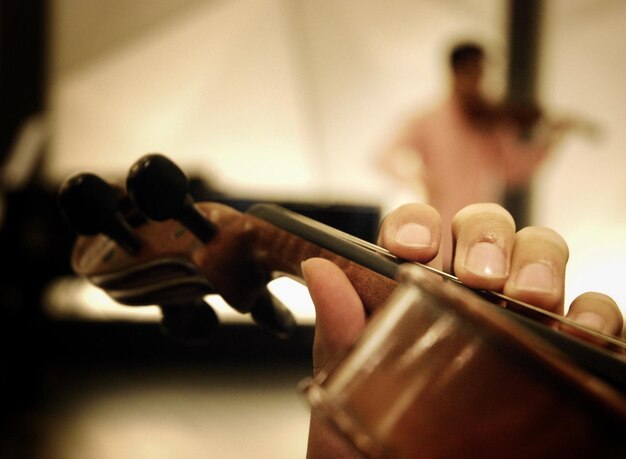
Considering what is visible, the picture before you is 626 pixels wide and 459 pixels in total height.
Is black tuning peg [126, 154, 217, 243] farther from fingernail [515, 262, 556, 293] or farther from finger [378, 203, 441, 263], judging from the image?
fingernail [515, 262, 556, 293]

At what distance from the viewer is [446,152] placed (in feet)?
7.98

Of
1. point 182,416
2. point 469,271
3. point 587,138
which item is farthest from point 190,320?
point 587,138

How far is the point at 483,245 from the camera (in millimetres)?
457

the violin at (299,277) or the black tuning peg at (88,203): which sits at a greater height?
the black tuning peg at (88,203)

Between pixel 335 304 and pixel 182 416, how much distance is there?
4.83 ft

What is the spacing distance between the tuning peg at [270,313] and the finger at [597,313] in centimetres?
27

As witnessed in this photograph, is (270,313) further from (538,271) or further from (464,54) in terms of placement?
(464,54)

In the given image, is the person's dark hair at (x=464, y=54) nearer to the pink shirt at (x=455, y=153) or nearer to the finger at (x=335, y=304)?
the pink shirt at (x=455, y=153)

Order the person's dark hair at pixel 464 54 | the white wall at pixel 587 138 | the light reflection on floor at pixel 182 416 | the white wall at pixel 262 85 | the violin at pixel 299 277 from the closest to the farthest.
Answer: the violin at pixel 299 277, the light reflection on floor at pixel 182 416, the person's dark hair at pixel 464 54, the white wall at pixel 587 138, the white wall at pixel 262 85

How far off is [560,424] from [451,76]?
2342 millimetres

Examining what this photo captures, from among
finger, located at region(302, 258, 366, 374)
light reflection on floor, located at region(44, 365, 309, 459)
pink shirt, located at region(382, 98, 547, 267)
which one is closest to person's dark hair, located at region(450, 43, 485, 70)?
pink shirt, located at region(382, 98, 547, 267)

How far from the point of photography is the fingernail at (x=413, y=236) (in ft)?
1.50

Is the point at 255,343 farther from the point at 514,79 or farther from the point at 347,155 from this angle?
the point at 514,79

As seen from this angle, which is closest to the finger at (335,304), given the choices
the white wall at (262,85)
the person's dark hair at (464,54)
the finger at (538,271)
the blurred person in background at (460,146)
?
the finger at (538,271)
